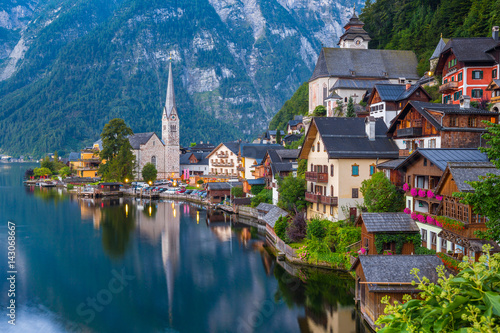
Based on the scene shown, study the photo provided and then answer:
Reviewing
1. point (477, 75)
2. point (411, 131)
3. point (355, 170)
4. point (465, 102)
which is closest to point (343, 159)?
point (355, 170)

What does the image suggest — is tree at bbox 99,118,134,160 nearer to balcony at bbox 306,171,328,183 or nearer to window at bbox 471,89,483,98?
balcony at bbox 306,171,328,183

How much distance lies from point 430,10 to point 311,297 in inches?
2568

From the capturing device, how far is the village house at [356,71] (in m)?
67.6

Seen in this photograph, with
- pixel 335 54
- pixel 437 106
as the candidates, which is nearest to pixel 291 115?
pixel 335 54

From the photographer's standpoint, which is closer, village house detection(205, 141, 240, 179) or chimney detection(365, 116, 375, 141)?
chimney detection(365, 116, 375, 141)

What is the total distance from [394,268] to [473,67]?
30.9 metres

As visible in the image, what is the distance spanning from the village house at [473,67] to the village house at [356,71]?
76.5ft

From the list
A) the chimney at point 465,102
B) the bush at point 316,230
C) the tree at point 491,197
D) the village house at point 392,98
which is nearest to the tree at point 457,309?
the tree at point 491,197

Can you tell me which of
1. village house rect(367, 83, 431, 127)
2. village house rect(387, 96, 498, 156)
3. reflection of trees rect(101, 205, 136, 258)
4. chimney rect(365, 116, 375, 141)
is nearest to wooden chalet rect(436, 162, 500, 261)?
village house rect(387, 96, 498, 156)

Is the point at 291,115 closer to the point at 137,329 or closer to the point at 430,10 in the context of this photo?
the point at 430,10

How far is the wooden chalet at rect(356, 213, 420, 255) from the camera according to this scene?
2566 cm

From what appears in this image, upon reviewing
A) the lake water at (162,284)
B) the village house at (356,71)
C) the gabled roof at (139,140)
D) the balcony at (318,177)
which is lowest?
the lake water at (162,284)

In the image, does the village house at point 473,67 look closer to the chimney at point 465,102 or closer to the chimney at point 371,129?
the chimney at point 465,102

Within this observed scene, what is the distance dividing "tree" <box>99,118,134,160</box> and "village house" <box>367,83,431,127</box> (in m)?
61.6
